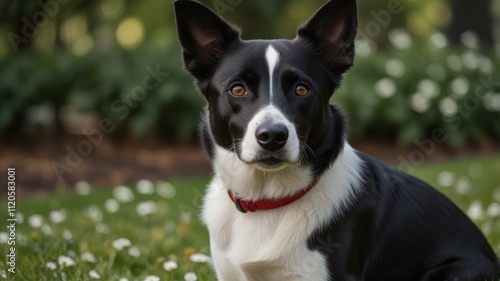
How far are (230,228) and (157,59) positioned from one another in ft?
23.5

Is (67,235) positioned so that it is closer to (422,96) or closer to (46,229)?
(46,229)

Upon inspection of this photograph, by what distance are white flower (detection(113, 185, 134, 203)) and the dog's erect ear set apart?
13.0 ft

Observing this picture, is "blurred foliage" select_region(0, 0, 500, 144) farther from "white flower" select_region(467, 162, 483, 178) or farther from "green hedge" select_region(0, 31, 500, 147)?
"white flower" select_region(467, 162, 483, 178)

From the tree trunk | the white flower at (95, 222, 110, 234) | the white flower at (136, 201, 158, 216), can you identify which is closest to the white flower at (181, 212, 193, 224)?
the white flower at (136, 201, 158, 216)

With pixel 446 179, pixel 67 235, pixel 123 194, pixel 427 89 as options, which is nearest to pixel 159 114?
pixel 123 194

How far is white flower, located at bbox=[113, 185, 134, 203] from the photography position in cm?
697

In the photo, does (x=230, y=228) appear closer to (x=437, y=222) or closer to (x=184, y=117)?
(x=437, y=222)

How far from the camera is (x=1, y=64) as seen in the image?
32.9 ft

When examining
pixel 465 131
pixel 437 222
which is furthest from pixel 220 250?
pixel 465 131

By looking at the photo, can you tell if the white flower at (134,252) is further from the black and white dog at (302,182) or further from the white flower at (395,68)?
the white flower at (395,68)

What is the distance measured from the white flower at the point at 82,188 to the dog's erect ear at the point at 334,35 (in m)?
4.45

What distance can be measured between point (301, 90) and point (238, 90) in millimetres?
290

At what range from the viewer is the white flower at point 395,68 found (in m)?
9.85

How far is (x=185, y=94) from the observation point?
383 inches
